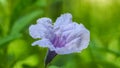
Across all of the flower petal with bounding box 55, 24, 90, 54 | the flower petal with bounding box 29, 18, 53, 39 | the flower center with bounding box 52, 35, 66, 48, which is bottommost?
the flower petal with bounding box 55, 24, 90, 54

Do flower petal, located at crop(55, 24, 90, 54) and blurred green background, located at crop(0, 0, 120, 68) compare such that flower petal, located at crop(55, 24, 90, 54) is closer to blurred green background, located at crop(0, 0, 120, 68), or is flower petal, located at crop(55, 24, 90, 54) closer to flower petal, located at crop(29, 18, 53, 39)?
flower petal, located at crop(29, 18, 53, 39)

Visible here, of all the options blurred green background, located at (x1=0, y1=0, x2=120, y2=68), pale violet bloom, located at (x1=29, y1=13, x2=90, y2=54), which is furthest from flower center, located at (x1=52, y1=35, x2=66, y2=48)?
blurred green background, located at (x1=0, y1=0, x2=120, y2=68)

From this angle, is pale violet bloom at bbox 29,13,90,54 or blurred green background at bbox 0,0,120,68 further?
blurred green background at bbox 0,0,120,68

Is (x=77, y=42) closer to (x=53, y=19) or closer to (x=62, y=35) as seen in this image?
(x=62, y=35)

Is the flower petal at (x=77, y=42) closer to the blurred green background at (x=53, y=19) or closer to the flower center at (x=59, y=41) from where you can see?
the flower center at (x=59, y=41)

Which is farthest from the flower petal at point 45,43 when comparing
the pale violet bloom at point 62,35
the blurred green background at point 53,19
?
the blurred green background at point 53,19

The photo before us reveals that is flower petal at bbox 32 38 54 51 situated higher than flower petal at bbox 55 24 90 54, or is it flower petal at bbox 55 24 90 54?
flower petal at bbox 32 38 54 51

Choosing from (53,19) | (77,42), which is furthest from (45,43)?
(53,19)
